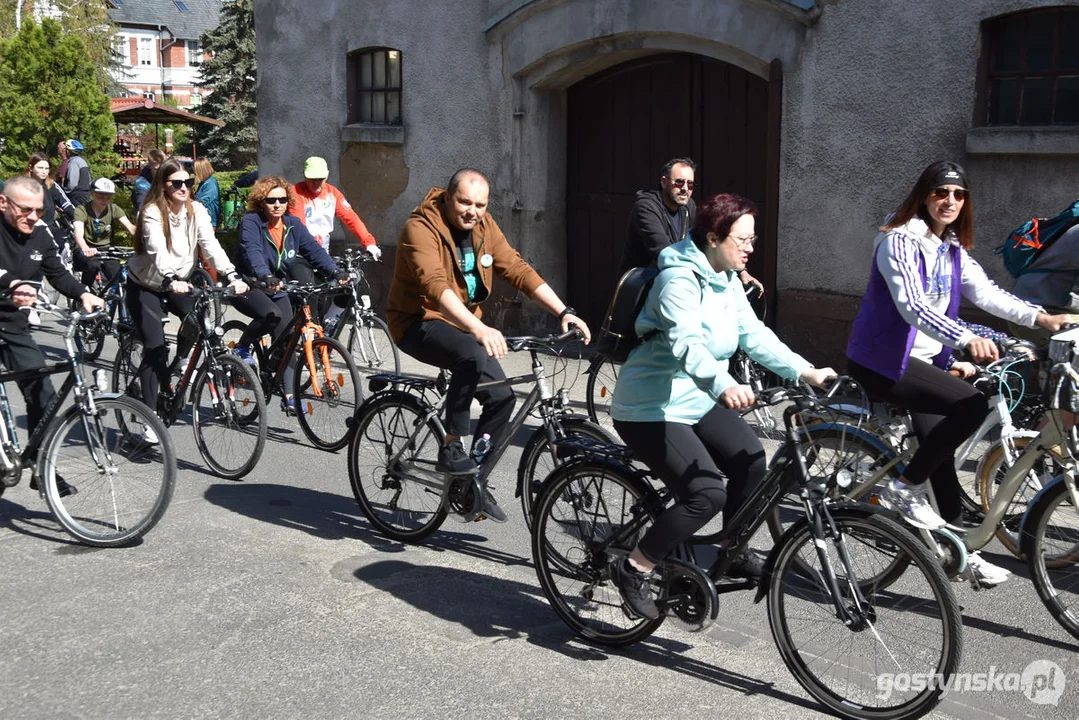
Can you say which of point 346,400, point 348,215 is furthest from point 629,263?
point 348,215

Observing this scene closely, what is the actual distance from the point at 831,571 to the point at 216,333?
14.1 ft

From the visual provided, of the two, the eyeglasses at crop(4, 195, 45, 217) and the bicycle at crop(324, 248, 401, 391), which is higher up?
the eyeglasses at crop(4, 195, 45, 217)

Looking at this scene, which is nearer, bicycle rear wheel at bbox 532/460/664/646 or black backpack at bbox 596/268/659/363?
black backpack at bbox 596/268/659/363

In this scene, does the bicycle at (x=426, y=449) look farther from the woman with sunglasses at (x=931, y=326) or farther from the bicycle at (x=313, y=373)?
the bicycle at (x=313, y=373)

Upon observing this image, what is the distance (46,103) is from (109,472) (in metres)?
26.4

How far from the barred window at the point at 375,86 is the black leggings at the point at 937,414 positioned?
9.57 metres

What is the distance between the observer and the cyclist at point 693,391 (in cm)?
417

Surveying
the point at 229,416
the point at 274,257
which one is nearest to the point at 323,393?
the point at 229,416

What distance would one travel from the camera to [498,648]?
468 centimetres

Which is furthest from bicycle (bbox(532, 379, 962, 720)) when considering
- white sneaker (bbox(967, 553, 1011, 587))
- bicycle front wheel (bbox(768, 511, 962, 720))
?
white sneaker (bbox(967, 553, 1011, 587))

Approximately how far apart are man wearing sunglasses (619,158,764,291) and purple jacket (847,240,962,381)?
2485 mm

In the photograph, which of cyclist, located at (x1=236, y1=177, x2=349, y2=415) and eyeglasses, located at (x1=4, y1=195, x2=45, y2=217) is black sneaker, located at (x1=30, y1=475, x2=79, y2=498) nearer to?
eyeglasses, located at (x1=4, y1=195, x2=45, y2=217)

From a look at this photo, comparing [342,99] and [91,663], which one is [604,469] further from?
[342,99]

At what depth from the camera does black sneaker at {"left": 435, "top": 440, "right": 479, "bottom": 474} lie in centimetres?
547
